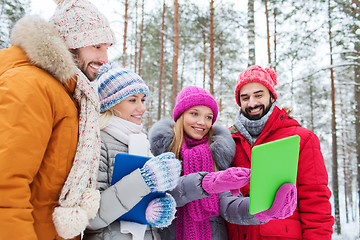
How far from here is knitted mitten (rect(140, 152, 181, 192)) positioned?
1636 millimetres

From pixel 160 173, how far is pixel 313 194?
55.0 inches

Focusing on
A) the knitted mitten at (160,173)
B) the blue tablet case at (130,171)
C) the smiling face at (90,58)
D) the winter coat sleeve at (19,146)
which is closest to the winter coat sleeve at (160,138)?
the blue tablet case at (130,171)

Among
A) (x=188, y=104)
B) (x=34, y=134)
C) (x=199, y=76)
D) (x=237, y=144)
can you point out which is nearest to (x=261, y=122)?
(x=237, y=144)

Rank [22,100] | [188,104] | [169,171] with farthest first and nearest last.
Result: [188,104] < [169,171] < [22,100]

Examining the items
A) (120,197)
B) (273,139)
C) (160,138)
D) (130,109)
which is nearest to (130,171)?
(120,197)

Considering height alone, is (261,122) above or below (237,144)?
above

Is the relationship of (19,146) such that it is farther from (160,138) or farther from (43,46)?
(160,138)

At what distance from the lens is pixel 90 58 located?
1.80 m

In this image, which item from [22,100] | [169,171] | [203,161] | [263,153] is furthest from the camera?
[203,161]

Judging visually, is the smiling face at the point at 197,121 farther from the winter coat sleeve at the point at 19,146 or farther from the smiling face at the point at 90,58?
the winter coat sleeve at the point at 19,146

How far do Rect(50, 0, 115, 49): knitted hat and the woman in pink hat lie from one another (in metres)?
1.13

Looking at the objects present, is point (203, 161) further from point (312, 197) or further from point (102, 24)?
point (102, 24)

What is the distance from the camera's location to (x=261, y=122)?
2490 millimetres

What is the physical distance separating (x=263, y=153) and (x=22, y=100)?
1370 mm
